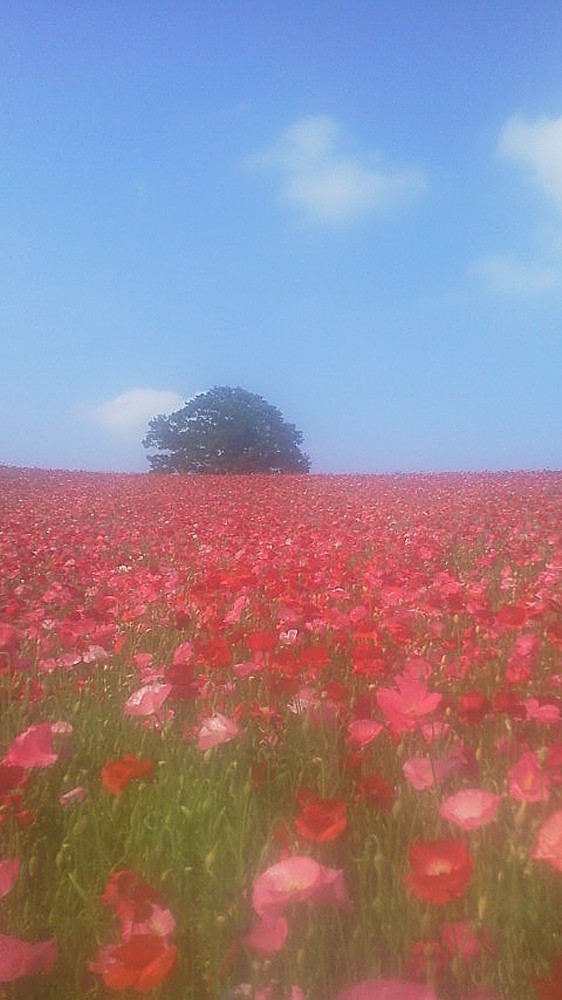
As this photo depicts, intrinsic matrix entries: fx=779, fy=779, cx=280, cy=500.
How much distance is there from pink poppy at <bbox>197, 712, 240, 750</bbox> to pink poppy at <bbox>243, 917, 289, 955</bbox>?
0.79 meters

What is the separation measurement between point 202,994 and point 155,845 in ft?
1.72

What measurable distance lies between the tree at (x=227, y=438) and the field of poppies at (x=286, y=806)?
98.0 ft

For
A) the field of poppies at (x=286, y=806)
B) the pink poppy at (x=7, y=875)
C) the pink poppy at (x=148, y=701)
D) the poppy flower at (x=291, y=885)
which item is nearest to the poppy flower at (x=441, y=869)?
the field of poppies at (x=286, y=806)

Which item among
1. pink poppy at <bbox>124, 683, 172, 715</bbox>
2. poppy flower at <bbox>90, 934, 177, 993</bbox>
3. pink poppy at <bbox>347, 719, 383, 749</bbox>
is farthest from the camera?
pink poppy at <bbox>124, 683, 172, 715</bbox>

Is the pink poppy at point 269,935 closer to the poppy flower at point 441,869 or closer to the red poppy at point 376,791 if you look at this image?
the poppy flower at point 441,869

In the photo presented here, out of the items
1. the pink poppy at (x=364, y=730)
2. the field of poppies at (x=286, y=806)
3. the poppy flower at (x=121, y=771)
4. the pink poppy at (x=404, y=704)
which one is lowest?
the field of poppies at (x=286, y=806)

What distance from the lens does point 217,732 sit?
236 cm

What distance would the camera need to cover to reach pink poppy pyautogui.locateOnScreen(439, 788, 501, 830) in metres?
1.66

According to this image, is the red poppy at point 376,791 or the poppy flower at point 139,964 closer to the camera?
the poppy flower at point 139,964

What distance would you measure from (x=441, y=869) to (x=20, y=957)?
0.78 m

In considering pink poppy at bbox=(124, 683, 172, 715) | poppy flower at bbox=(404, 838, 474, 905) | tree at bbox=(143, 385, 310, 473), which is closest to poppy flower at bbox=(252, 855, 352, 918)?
poppy flower at bbox=(404, 838, 474, 905)

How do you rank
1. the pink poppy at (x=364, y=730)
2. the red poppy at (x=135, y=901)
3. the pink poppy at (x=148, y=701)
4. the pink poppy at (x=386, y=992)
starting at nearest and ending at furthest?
the pink poppy at (x=386, y=992) < the red poppy at (x=135, y=901) < the pink poppy at (x=364, y=730) < the pink poppy at (x=148, y=701)

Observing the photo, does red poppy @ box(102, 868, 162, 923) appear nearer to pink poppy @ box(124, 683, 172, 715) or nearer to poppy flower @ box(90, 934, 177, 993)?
poppy flower @ box(90, 934, 177, 993)

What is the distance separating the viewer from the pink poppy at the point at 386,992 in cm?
114
